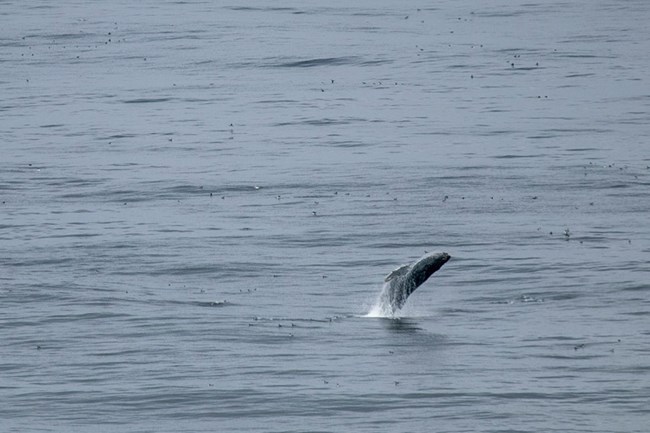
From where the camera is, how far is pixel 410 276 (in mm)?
20734

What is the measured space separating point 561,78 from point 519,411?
3021 centimetres

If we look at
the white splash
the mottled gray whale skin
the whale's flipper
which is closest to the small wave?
the white splash

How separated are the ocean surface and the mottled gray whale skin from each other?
1.09 feet

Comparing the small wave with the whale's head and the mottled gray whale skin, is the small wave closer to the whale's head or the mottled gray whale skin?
the mottled gray whale skin

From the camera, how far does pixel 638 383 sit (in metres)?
17.6

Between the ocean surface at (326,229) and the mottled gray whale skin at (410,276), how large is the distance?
0.33 meters

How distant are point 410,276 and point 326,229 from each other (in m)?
7.10

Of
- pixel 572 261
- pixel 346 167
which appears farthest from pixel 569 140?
pixel 572 261

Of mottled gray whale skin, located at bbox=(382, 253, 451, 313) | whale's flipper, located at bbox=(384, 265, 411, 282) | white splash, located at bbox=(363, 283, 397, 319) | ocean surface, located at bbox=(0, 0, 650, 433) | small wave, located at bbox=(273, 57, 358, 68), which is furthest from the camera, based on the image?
small wave, located at bbox=(273, 57, 358, 68)

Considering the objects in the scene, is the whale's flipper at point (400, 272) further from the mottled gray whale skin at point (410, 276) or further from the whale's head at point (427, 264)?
the whale's head at point (427, 264)

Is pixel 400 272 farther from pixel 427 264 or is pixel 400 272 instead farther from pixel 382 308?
pixel 382 308

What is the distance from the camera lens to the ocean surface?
17641 mm

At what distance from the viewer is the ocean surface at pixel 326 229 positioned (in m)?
17.6

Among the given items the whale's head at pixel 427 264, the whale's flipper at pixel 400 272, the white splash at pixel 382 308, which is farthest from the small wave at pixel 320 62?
the whale's head at pixel 427 264
